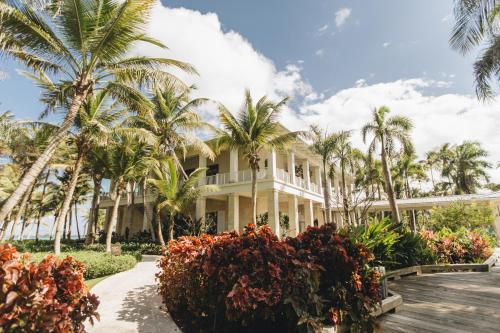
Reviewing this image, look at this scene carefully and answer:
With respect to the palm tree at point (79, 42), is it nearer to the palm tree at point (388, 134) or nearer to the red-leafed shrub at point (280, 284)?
the red-leafed shrub at point (280, 284)

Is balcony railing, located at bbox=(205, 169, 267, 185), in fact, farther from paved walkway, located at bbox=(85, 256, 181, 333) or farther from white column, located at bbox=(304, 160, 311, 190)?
paved walkway, located at bbox=(85, 256, 181, 333)

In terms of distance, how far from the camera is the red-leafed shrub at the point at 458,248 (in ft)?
31.9

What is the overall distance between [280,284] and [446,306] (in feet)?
11.7

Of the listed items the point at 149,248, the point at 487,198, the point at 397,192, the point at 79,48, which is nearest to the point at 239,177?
the point at 149,248

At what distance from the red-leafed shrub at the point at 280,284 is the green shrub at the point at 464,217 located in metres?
15.1

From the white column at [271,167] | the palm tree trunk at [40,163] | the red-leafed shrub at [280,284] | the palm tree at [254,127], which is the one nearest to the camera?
the red-leafed shrub at [280,284]

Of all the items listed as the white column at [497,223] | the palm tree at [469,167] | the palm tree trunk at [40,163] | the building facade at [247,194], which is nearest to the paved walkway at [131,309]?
the palm tree trunk at [40,163]

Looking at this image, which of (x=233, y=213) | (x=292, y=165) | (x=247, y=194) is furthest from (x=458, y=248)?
(x=247, y=194)

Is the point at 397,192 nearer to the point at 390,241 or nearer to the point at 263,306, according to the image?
the point at 390,241

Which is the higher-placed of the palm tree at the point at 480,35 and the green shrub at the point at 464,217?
the palm tree at the point at 480,35

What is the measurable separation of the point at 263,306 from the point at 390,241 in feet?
14.3

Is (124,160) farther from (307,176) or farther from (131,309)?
(307,176)

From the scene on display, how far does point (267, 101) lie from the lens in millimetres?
14430

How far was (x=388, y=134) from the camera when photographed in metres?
17.9
